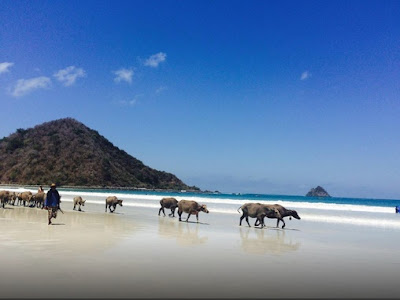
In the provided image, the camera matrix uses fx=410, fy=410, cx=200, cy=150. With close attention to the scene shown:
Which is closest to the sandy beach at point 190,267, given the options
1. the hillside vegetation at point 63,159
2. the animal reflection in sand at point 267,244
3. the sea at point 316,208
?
the animal reflection in sand at point 267,244

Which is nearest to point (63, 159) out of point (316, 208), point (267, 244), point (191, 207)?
point (316, 208)

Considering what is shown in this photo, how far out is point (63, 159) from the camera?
392 ft

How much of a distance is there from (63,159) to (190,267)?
118m

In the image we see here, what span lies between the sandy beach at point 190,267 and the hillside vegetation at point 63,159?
107 meters

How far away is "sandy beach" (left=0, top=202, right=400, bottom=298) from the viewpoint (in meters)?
6.61

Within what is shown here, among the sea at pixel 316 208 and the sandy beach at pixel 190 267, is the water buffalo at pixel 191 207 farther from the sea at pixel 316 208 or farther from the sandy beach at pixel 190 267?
the sandy beach at pixel 190 267

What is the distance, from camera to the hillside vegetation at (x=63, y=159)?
114938mm

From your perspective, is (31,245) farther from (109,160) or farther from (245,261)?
(109,160)

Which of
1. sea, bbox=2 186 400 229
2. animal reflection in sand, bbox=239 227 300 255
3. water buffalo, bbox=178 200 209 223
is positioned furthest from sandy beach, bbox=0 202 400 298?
sea, bbox=2 186 400 229

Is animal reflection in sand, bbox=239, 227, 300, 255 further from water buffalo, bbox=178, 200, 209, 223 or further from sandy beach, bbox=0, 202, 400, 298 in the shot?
water buffalo, bbox=178, 200, 209, 223

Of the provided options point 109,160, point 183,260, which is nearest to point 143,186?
point 109,160

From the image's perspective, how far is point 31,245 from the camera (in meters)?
11.1

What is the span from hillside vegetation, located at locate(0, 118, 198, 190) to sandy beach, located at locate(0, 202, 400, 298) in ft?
350

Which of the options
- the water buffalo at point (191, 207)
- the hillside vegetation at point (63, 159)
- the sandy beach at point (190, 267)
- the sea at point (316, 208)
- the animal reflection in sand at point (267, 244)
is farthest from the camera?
the hillside vegetation at point (63, 159)
